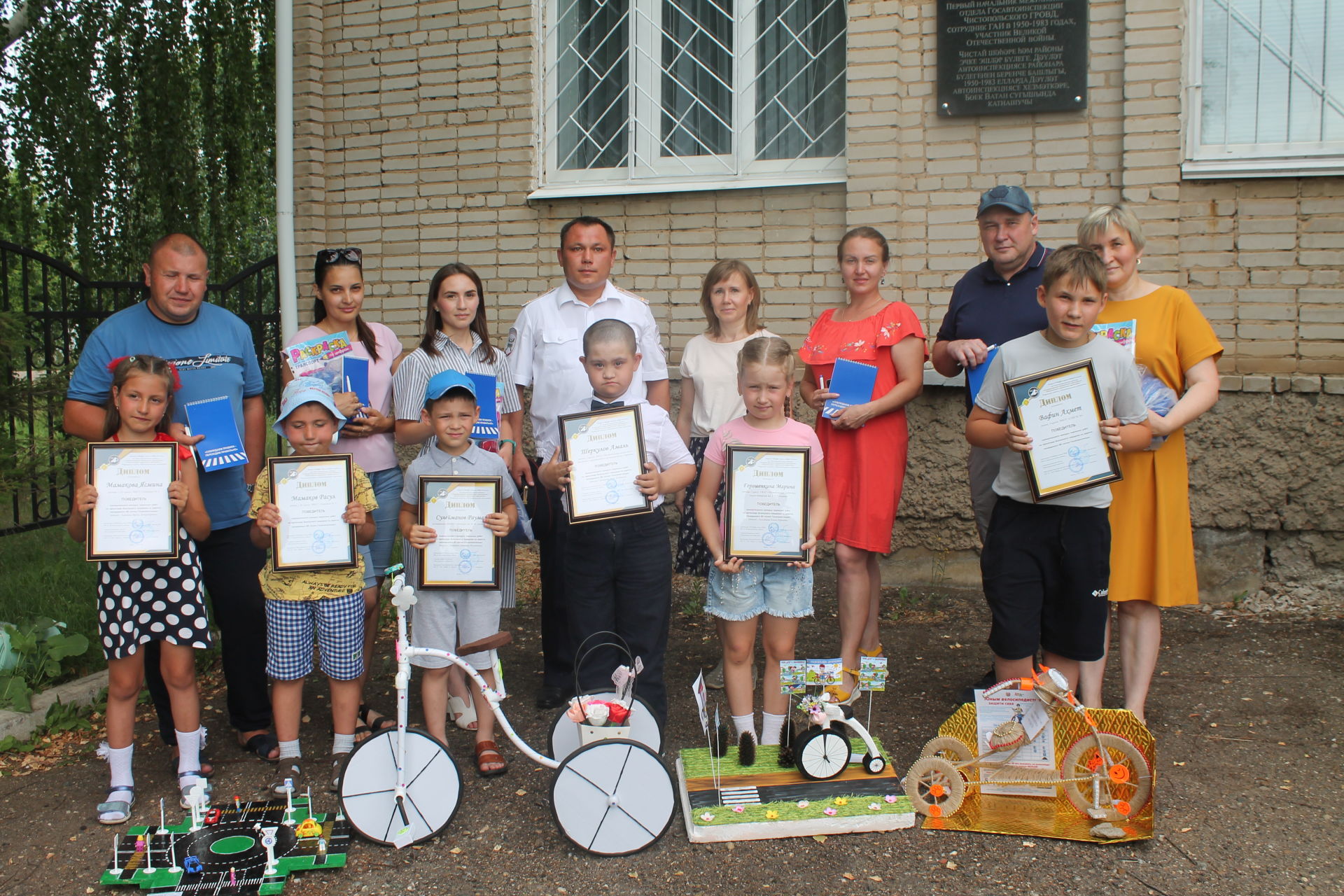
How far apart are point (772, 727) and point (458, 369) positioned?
1.85 metres

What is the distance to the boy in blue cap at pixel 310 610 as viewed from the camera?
12.0 feet

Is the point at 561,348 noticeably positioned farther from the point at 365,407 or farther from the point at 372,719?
the point at 372,719

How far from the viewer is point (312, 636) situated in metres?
3.73

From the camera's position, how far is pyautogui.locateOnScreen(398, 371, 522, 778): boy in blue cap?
363 centimetres

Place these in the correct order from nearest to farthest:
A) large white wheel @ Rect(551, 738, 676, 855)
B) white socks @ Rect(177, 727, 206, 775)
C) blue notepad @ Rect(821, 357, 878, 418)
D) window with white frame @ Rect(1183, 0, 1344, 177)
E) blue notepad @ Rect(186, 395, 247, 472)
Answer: large white wheel @ Rect(551, 738, 676, 855)
white socks @ Rect(177, 727, 206, 775)
blue notepad @ Rect(186, 395, 247, 472)
blue notepad @ Rect(821, 357, 878, 418)
window with white frame @ Rect(1183, 0, 1344, 177)

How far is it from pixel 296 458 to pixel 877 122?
13.3 feet

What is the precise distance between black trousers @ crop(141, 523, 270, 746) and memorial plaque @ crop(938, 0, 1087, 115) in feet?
14.8

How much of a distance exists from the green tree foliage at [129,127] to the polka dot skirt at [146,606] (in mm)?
7955

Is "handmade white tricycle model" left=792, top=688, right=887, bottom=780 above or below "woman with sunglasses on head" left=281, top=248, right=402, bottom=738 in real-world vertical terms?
below

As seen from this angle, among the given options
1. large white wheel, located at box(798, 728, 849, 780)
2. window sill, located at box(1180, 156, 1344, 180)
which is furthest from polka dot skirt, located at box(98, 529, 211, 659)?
window sill, located at box(1180, 156, 1344, 180)

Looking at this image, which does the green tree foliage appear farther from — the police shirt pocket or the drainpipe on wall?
the police shirt pocket

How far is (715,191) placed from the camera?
6.49 metres

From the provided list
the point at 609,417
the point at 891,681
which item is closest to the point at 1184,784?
the point at 891,681

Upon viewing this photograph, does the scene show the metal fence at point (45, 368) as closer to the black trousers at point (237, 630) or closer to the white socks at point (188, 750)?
the black trousers at point (237, 630)
